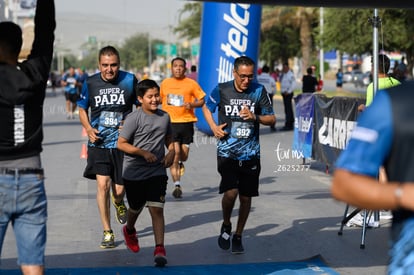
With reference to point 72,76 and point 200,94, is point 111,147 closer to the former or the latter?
point 200,94

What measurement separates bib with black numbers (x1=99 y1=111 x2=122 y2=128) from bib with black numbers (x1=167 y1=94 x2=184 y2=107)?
410 centimetres

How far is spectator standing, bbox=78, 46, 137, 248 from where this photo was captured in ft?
27.8

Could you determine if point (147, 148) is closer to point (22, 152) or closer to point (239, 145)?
point (239, 145)

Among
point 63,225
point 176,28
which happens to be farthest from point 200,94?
point 176,28

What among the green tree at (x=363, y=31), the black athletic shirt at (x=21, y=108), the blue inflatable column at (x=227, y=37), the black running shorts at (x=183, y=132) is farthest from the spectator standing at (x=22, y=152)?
the green tree at (x=363, y=31)

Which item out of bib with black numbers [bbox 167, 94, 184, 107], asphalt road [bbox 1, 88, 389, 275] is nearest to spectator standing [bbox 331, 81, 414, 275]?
asphalt road [bbox 1, 88, 389, 275]

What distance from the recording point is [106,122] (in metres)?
8.54

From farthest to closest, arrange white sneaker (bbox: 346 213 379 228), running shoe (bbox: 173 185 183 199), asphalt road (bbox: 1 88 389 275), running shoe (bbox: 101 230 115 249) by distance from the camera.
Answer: running shoe (bbox: 173 185 183 199) < white sneaker (bbox: 346 213 379 228) < running shoe (bbox: 101 230 115 249) < asphalt road (bbox: 1 88 389 275)

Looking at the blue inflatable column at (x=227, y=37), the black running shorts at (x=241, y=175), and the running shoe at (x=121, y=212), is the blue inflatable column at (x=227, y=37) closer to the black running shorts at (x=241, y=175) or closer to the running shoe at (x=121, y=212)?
the running shoe at (x=121, y=212)

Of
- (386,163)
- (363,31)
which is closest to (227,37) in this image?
(363,31)

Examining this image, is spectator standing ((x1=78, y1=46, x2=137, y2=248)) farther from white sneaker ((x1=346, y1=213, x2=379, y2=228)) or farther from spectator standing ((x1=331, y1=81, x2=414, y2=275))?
spectator standing ((x1=331, y1=81, x2=414, y2=275))

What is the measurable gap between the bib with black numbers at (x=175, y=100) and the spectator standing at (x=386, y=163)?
9.48 metres

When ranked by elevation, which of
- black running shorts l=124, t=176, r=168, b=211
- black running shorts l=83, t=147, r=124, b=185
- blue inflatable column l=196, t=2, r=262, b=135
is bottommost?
black running shorts l=124, t=176, r=168, b=211

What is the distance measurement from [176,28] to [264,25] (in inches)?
957
